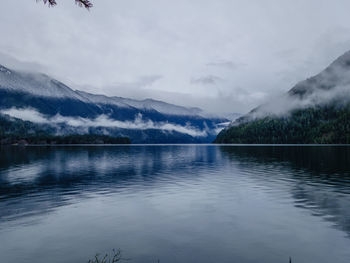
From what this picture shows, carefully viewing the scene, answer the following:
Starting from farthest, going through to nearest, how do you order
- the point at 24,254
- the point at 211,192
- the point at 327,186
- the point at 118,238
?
the point at 327,186 < the point at 211,192 < the point at 118,238 < the point at 24,254

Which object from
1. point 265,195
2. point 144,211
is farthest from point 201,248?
point 265,195

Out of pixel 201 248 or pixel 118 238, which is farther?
pixel 118 238

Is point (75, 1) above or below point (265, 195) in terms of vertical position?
above

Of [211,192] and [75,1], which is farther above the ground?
[75,1]

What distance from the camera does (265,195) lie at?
45.1 m

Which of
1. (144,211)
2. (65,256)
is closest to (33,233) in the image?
(65,256)

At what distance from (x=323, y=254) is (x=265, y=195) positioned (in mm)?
23596

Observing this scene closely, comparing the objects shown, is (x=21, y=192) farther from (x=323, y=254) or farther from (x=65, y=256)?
(x=323, y=254)

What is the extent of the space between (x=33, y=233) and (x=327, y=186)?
49.4 m

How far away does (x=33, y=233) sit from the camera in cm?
2645

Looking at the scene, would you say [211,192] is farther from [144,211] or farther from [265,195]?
[144,211]

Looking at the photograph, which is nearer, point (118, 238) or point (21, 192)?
point (118, 238)

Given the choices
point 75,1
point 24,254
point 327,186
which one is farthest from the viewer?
point 327,186

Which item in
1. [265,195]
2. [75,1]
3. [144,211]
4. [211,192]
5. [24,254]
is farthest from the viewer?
[211,192]
